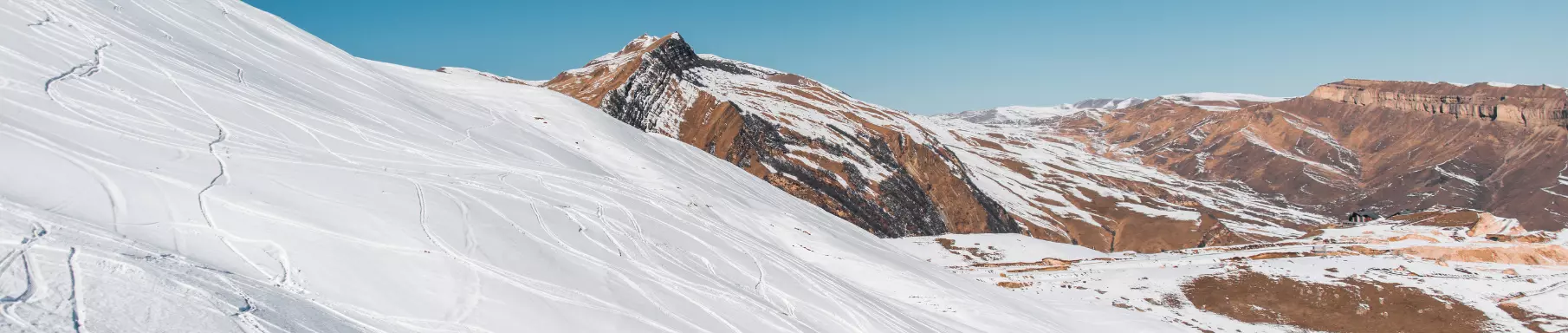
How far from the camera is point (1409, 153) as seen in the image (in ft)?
542

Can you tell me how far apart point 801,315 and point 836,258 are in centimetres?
761

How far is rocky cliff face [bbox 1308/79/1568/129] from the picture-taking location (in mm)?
159250

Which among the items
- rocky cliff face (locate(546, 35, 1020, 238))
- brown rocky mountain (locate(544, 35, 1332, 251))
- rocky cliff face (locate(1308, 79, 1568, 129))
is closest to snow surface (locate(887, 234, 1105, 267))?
rocky cliff face (locate(546, 35, 1020, 238))

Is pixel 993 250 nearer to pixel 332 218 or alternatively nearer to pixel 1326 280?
pixel 1326 280

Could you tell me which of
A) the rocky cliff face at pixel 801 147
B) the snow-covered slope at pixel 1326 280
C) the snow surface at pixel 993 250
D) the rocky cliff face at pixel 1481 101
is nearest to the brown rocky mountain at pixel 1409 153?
the rocky cliff face at pixel 1481 101

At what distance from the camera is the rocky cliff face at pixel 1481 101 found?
15925cm

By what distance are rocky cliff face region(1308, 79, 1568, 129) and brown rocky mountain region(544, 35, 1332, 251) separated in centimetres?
9047

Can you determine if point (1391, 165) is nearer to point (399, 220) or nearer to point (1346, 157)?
point (1346, 157)

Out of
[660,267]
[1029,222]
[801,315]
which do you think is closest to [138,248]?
[660,267]

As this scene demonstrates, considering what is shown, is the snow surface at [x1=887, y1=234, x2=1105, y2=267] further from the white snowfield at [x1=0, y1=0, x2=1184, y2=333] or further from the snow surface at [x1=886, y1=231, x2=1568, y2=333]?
the white snowfield at [x1=0, y1=0, x2=1184, y2=333]

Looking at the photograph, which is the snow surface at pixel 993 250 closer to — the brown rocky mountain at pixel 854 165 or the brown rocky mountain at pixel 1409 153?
the brown rocky mountain at pixel 854 165

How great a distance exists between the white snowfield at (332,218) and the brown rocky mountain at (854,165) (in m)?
33.5

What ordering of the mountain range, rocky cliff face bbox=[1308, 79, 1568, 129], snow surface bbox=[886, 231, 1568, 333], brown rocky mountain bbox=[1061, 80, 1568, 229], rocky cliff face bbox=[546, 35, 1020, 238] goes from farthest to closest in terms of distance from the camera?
rocky cliff face bbox=[1308, 79, 1568, 129], brown rocky mountain bbox=[1061, 80, 1568, 229], rocky cliff face bbox=[546, 35, 1020, 238], snow surface bbox=[886, 231, 1568, 333], the mountain range

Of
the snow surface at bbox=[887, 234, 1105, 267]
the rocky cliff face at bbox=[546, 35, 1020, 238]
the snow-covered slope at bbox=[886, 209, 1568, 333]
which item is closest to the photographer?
the snow-covered slope at bbox=[886, 209, 1568, 333]
